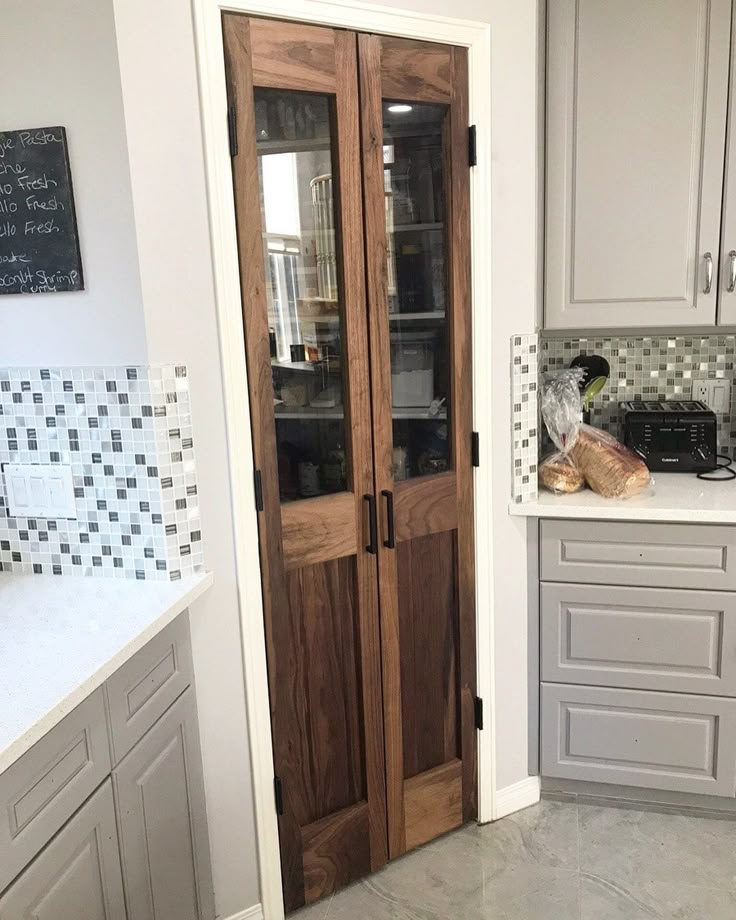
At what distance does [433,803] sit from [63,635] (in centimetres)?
125

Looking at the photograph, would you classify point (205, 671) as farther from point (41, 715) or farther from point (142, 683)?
point (41, 715)

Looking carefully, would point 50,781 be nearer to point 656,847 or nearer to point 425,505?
point 425,505

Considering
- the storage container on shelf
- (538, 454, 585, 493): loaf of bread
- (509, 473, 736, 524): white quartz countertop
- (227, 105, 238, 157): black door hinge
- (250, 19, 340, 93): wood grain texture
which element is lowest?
(509, 473, 736, 524): white quartz countertop

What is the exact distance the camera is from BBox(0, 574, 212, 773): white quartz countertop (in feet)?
3.83

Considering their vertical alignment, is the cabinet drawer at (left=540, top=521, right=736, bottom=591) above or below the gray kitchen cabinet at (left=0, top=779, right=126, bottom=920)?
above

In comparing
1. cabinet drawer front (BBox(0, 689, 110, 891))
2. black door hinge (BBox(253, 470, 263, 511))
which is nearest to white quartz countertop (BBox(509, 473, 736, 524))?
black door hinge (BBox(253, 470, 263, 511))

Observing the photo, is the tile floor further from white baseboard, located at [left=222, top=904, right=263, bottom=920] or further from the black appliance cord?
the black appliance cord

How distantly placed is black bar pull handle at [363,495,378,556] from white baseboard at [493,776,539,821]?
918mm

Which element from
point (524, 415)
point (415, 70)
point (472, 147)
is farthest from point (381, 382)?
point (415, 70)

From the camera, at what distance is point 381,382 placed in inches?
75.4

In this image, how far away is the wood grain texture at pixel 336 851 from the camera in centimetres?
201

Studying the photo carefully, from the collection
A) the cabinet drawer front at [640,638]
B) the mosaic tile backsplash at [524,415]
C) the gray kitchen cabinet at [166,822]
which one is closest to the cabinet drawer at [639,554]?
the cabinet drawer front at [640,638]

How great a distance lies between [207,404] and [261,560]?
1.26ft

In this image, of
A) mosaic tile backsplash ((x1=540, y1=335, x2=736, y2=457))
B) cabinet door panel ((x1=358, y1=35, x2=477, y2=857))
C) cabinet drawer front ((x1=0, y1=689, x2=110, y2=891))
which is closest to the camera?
cabinet drawer front ((x1=0, y1=689, x2=110, y2=891))
